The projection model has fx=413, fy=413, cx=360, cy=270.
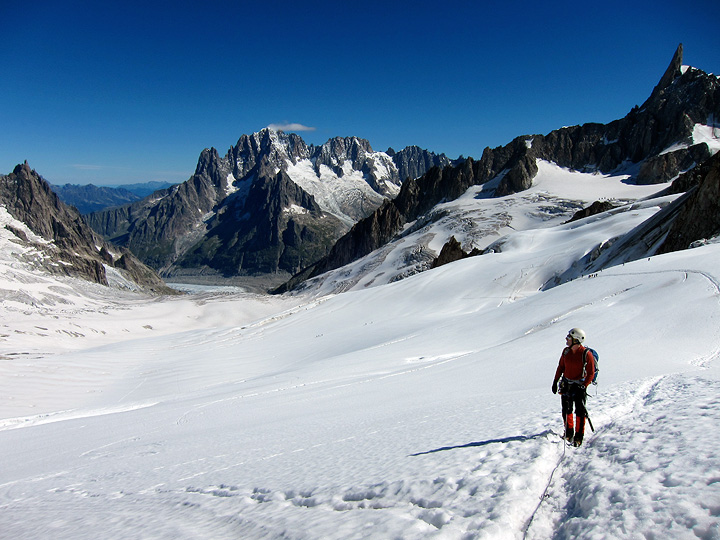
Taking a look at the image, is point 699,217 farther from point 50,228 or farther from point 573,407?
point 50,228

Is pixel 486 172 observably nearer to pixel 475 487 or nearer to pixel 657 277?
pixel 657 277

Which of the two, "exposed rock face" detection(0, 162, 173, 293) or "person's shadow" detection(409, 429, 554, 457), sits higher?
"exposed rock face" detection(0, 162, 173, 293)

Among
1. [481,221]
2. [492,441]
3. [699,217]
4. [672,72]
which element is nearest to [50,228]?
[481,221]

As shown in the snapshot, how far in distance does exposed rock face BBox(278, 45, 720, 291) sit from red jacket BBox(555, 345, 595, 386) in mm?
113376

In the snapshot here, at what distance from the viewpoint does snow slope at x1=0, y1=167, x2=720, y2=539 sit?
475 cm

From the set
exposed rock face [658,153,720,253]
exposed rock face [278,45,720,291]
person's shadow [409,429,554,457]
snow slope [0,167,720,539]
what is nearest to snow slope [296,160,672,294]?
exposed rock face [278,45,720,291]

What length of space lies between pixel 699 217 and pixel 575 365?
2936cm

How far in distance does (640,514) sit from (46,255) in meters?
114

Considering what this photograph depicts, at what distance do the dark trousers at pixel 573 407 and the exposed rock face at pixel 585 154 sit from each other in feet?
373

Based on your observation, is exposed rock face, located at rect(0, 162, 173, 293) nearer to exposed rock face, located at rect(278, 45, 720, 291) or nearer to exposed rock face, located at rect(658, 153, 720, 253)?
exposed rock face, located at rect(278, 45, 720, 291)

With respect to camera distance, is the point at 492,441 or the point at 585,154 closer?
the point at 492,441

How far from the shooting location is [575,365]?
6785 mm

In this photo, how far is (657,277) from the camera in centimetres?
1950

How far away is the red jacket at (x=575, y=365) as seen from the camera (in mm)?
6613
